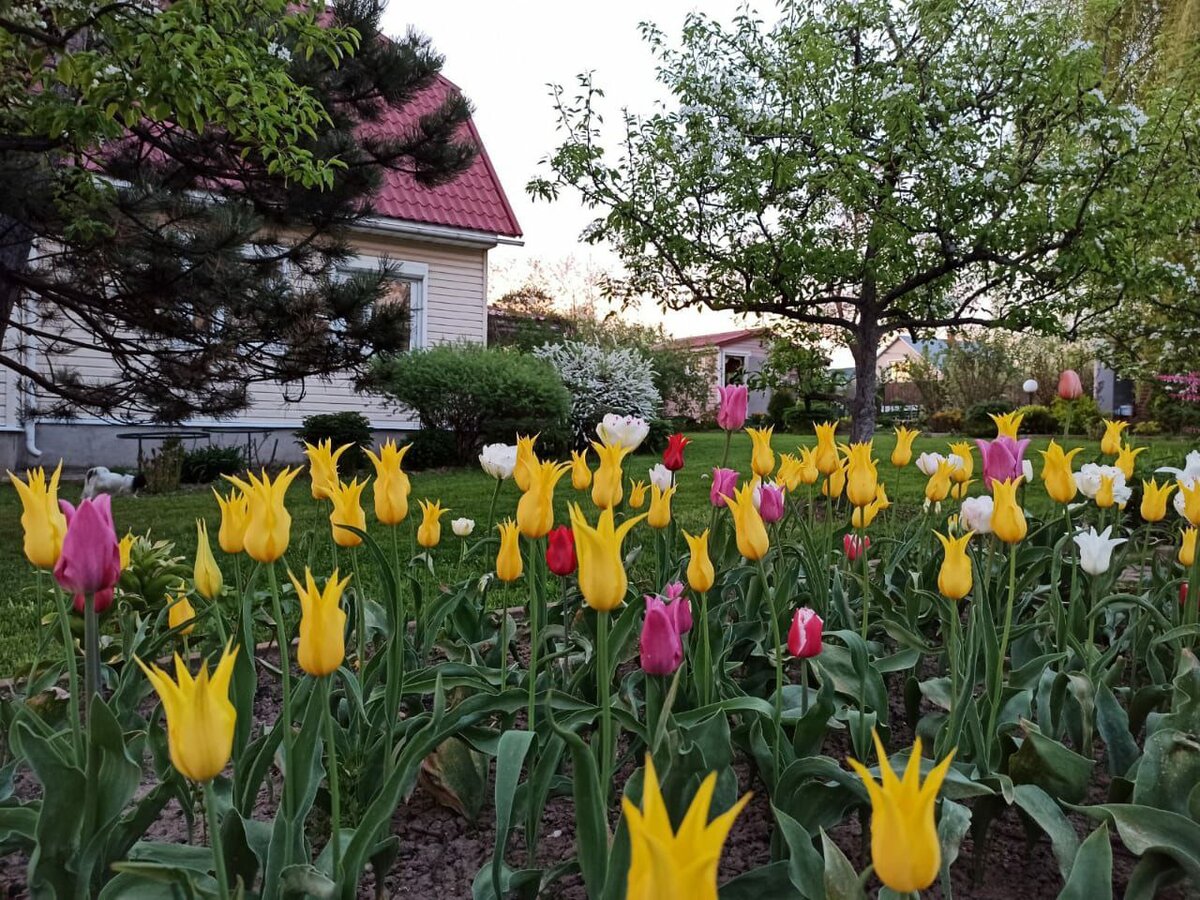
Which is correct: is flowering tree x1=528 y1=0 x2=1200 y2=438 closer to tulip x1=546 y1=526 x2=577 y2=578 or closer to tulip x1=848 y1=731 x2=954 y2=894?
tulip x1=546 y1=526 x2=577 y2=578

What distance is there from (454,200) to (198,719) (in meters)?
12.7

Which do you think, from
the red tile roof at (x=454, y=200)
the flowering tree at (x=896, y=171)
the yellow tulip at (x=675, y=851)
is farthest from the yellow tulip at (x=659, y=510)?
the red tile roof at (x=454, y=200)

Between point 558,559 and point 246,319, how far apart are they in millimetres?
4102

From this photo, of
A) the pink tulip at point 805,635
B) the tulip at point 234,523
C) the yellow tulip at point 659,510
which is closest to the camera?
the tulip at point 234,523

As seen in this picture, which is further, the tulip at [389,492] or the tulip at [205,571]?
the tulip at [389,492]

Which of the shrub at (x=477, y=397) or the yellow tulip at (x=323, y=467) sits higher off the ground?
the shrub at (x=477, y=397)

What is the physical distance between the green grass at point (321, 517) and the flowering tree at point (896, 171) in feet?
5.28

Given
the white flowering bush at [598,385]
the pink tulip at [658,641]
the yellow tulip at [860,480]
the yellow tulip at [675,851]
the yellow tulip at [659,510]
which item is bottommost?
the pink tulip at [658,641]

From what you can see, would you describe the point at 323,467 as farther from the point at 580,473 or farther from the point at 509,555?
the point at 580,473

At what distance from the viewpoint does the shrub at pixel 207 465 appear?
924 cm

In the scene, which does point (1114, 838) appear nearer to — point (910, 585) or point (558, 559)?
point (910, 585)

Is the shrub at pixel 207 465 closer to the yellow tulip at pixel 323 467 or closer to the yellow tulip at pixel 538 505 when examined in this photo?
the yellow tulip at pixel 323 467

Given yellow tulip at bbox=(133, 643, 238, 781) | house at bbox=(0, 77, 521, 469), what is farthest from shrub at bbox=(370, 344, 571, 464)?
yellow tulip at bbox=(133, 643, 238, 781)

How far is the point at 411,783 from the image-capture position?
4.66ft
